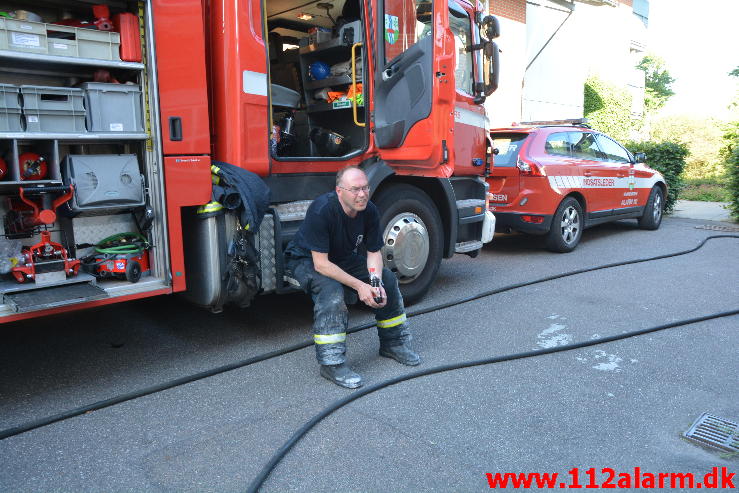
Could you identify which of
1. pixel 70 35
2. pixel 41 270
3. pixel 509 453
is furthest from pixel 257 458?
pixel 70 35

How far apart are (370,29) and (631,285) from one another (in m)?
3.81

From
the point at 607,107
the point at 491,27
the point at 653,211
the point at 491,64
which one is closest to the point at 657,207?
the point at 653,211

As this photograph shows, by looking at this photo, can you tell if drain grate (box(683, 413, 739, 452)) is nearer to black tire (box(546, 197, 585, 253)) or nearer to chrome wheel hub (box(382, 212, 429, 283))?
chrome wheel hub (box(382, 212, 429, 283))

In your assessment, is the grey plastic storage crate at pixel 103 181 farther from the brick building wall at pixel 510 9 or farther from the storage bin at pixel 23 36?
the brick building wall at pixel 510 9

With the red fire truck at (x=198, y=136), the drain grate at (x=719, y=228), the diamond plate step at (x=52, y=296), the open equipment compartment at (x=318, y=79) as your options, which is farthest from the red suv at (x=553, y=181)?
the diamond plate step at (x=52, y=296)

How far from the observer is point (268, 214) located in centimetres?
429

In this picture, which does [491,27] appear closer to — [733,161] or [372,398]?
[372,398]

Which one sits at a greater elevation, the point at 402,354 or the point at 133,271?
the point at 133,271

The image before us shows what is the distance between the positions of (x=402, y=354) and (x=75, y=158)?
2384 millimetres

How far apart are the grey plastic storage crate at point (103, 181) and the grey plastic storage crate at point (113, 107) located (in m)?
0.18

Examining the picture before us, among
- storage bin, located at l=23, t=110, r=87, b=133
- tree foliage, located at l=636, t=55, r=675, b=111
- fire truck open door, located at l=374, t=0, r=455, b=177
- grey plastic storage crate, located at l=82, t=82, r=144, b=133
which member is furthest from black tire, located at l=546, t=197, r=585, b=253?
tree foliage, located at l=636, t=55, r=675, b=111

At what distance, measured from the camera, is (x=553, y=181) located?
7719 mm

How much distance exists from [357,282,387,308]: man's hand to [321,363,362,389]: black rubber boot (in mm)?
423

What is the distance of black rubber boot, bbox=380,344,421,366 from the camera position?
407 cm
